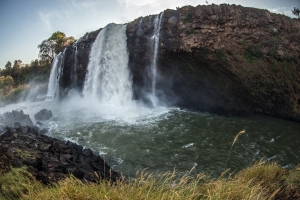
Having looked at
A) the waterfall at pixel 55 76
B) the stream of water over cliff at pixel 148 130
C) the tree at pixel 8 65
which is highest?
the tree at pixel 8 65

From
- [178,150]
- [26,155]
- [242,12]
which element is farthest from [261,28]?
[26,155]

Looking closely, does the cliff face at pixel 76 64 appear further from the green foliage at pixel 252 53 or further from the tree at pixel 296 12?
the tree at pixel 296 12

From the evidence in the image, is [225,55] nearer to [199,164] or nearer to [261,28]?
[261,28]

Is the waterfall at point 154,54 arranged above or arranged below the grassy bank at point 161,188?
above

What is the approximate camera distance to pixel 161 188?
3369mm

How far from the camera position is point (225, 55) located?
15750 millimetres

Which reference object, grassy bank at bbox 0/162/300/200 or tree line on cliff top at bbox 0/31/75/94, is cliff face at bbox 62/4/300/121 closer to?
grassy bank at bbox 0/162/300/200

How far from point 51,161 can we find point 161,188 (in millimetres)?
4289

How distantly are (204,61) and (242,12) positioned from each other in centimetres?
439

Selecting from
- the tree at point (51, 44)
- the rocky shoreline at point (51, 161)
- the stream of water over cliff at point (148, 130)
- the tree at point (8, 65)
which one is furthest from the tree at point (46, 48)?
the rocky shoreline at point (51, 161)

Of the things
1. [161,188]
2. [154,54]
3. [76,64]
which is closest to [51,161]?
[161,188]

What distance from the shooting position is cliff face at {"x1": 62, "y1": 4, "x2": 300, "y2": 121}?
15.0 metres

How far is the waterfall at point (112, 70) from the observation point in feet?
63.5

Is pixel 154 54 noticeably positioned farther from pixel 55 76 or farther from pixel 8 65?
pixel 8 65
